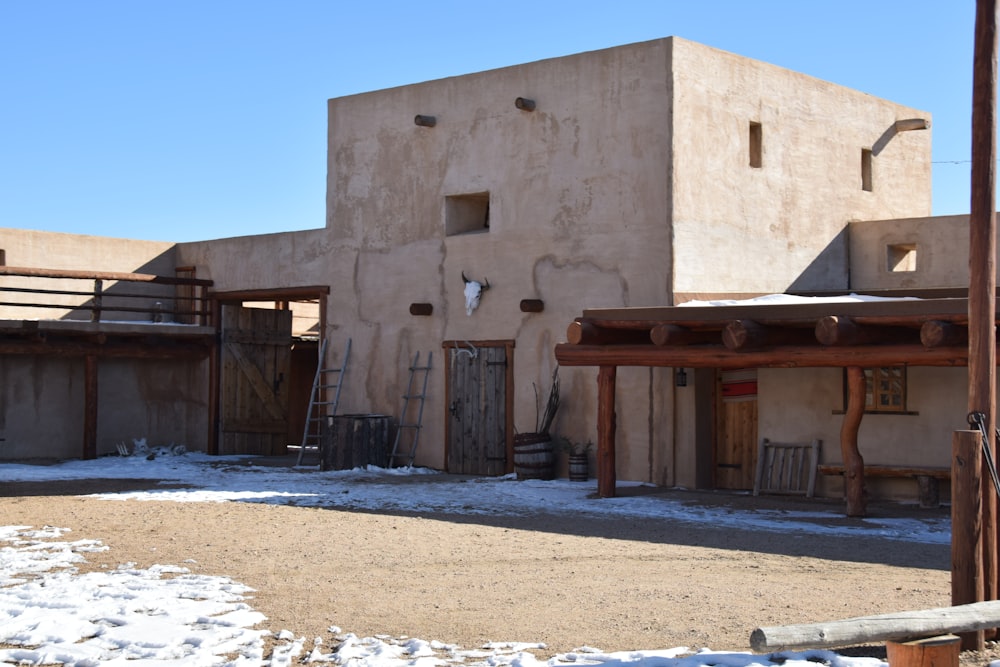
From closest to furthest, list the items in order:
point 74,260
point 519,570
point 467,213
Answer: point 519,570 < point 467,213 < point 74,260

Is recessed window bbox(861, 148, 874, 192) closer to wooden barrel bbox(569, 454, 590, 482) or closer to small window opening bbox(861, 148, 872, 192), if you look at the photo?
small window opening bbox(861, 148, 872, 192)

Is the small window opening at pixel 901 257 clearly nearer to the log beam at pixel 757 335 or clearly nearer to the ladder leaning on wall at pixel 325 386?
the log beam at pixel 757 335

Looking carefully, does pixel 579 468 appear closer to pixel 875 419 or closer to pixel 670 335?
pixel 670 335

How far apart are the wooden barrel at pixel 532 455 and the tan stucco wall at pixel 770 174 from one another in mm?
2969

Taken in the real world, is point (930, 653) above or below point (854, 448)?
below

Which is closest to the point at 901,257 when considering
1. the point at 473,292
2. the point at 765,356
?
the point at 473,292

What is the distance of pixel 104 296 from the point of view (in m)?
22.3

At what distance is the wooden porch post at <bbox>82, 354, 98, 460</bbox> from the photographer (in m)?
21.4

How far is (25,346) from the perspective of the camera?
20641 mm

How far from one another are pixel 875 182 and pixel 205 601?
50.2ft


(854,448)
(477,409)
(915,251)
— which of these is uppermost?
(915,251)

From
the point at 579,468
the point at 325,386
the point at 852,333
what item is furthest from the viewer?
the point at 325,386

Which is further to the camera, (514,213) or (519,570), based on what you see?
(514,213)

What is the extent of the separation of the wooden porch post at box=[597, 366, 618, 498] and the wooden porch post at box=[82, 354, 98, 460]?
33.5 feet
